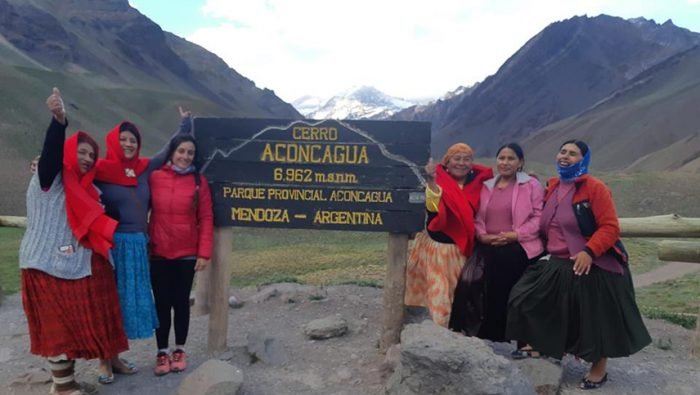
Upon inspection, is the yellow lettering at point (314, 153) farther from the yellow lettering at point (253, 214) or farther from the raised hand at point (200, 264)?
the raised hand at point (200, 264)

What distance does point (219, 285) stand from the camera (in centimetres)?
605

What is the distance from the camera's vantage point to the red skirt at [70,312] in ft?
15.5

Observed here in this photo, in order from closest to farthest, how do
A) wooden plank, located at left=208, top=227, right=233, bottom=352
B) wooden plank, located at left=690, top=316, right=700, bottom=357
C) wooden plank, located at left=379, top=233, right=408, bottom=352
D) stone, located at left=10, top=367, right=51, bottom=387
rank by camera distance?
stone, located at left=10, top=367, right=51, bottom=387
wooden plank, located at left=379, top=233, right=408, bottom=352
wooden plank, located at left=208, top=227, right=233, bottom=352
wooden plank, located at left=690, top=316, right=700, bottom=357

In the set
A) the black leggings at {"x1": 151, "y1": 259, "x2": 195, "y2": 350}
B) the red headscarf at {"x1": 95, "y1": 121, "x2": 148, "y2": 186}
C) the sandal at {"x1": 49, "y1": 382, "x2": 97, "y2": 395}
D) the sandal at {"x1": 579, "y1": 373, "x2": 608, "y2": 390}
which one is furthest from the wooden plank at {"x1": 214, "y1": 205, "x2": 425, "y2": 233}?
the sandal at {"x1": 579, "y1": 373, "x2": 608, "y2": 390}

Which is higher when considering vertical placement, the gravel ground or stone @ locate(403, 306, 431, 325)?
stone @ locate(403, 306, 431, 325)

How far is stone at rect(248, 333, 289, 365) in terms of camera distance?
5.93 metres

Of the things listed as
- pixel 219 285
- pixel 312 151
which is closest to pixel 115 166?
pixel 219 285

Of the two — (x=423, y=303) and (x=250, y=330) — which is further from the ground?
(x=423, y=303)

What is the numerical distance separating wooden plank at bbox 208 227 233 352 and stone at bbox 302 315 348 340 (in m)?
0.98

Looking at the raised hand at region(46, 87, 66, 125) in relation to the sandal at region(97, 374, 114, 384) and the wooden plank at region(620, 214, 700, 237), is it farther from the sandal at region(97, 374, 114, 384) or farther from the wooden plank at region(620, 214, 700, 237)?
the wooden plank at region(620, 214, 700, 237)

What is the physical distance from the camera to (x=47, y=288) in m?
4.73

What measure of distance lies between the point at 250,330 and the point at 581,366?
3.56 m

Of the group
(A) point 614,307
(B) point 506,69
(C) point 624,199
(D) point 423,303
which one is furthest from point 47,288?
(B) point 506,69

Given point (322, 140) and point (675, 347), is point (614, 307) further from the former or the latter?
point (322, 140)
